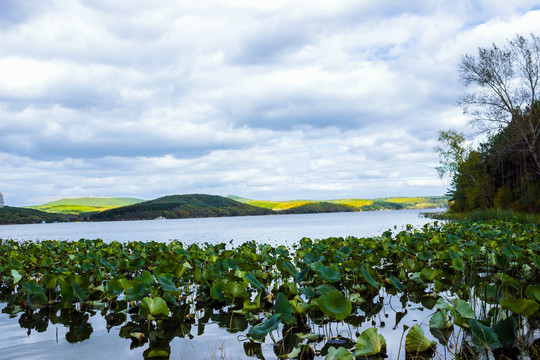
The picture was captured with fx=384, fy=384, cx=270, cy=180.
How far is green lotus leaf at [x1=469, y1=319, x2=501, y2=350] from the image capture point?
10.6ft

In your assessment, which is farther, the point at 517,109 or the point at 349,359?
the point at 517,109

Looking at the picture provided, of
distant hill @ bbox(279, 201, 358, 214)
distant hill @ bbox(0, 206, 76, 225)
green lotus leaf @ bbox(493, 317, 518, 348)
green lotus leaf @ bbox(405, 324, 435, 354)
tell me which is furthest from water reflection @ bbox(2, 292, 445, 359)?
distant hill @ bbox(279, 201, 358, 214)

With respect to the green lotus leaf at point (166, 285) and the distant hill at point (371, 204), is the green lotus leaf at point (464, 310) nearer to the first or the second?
the green lotus leaf at point (166, 285)

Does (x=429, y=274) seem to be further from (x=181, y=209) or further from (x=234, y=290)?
(x=181, y=209)

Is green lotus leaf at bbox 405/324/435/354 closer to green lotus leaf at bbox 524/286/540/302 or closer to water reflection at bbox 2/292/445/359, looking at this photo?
water reflection at bbox 2/292/445/359

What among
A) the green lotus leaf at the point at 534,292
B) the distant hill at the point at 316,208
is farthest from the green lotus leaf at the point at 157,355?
the distant hill at the point at 316,208

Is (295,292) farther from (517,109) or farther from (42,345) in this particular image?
(517,109)

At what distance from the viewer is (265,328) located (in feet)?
11.8

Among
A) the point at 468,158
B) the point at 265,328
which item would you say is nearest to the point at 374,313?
the point at 265,328

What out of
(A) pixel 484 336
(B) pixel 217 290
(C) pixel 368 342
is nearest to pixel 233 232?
(B) pixel 217 290

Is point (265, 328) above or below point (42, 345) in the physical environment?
above

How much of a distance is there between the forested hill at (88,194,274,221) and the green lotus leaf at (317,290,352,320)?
111 metres

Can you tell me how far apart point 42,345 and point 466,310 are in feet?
16.7

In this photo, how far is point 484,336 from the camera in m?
3.26
